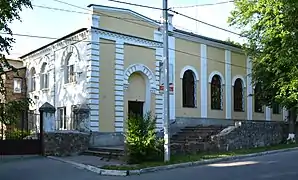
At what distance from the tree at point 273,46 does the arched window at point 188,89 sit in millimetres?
4202

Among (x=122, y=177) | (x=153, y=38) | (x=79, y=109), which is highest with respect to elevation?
(x=153, y=38)

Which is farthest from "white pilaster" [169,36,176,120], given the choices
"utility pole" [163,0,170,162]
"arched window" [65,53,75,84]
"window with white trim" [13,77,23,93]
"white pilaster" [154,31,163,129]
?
"window with white trim" [13,77,23,93]

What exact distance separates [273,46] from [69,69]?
1278cm

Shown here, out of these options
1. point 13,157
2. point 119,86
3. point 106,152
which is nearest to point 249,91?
point 119,86

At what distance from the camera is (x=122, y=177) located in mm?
13938

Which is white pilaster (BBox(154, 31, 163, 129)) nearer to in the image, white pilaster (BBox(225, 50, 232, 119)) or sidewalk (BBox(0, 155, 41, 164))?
white pilaster (BBox(225, 50, 232, 119))

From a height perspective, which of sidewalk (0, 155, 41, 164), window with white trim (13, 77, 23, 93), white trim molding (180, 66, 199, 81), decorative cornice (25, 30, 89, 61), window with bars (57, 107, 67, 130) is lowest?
sidewalk (0, 155, 41, 164)

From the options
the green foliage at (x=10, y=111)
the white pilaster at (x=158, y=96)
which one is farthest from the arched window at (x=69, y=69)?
the green foliage at (x=10, y=111)

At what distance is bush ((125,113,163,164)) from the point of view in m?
16.6

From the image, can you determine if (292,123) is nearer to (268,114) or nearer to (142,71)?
(268,114)

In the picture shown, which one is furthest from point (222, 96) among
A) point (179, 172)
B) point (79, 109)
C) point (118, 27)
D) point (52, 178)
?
point (52, 178)

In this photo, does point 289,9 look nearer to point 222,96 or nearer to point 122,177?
point 222,96

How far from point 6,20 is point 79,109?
846cm

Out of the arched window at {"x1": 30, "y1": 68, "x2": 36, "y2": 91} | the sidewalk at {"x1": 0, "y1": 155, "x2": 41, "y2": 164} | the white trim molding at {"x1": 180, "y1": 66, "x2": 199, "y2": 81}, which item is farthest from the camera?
the arched window at {"x1": 30, "y1": 68, "x2": 36, "y2": 91}
